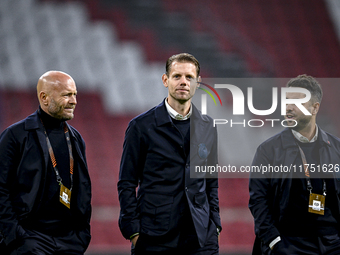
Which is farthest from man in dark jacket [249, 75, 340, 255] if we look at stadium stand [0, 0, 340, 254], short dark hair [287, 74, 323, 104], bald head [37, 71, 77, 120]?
stadium stand [0, 0, 340, 254]

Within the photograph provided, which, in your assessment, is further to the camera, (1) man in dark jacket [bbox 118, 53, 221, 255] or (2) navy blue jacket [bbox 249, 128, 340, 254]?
(2) navy blue jacket [bbox 249, 128, 340, 254]

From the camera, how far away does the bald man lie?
6.88 ft

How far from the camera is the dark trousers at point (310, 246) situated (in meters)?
2.26

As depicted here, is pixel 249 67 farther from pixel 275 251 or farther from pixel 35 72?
pixel 275 251

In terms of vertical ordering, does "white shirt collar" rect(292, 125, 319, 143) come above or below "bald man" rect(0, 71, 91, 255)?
above

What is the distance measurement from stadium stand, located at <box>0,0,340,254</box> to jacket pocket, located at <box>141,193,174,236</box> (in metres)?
3.83

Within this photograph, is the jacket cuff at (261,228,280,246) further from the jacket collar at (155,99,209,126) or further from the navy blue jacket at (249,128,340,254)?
the jacket collar at (155,99,209,126)

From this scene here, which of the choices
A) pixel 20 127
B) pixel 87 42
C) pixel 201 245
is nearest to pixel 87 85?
pixel 87 42

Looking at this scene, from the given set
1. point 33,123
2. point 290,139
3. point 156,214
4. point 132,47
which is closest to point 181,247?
point 156,214

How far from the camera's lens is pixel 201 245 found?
84.3 inches

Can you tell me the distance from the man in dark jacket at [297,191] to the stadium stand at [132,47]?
11.8 ft

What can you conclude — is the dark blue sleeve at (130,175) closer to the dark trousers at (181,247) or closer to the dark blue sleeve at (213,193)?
the dark trousers at (181,247)

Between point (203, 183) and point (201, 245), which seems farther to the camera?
point (203, 183)

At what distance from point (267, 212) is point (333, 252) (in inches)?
16.0
